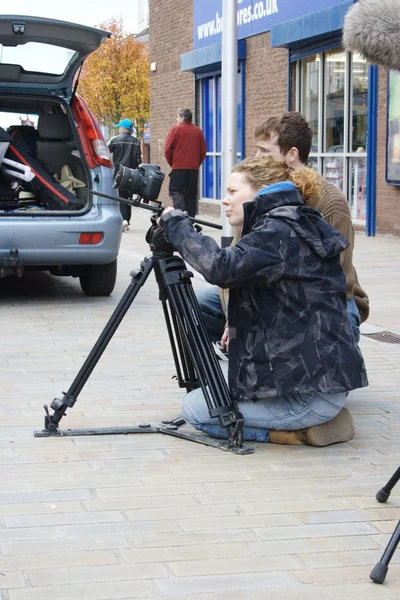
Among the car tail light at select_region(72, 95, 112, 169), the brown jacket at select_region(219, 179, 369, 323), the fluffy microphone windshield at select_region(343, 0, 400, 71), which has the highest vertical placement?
the fluffy microphone windshield at select_region(343, 0, 400, 71)

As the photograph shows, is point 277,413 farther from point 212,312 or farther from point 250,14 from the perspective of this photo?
point 250,14

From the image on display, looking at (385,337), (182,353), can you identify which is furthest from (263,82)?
(182,353)

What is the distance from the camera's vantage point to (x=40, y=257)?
9039mm

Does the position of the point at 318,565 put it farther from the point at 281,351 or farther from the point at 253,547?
the point at 281,351

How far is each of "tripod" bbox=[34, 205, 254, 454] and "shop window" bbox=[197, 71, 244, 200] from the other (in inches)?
671

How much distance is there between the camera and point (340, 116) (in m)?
16.6

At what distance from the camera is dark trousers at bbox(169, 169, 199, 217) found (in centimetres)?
1694

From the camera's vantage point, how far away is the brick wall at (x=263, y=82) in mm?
18594

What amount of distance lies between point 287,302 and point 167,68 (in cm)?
2156

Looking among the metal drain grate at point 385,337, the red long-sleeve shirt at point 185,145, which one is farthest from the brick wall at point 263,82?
the metal drain grate at point 385,337

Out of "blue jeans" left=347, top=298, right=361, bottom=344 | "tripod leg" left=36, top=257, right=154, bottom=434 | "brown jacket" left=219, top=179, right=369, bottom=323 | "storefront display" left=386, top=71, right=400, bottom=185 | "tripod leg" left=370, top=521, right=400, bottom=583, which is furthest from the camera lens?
"storefront display" left=386, top=71, right=400, bottom=185

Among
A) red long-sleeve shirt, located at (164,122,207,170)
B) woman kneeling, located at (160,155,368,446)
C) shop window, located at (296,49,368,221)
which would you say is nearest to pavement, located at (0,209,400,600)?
woman kneeling, located at (160,155,368,446)

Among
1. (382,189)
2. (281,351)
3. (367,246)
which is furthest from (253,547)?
(382,189)

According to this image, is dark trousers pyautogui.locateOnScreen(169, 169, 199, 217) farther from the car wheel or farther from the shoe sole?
the shoe sole
